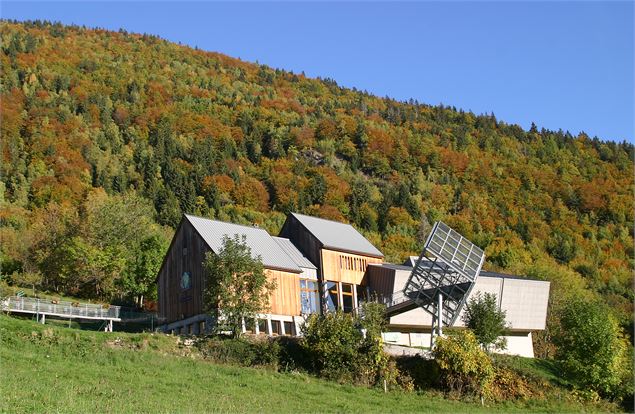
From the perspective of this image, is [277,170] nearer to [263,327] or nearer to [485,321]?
[263,327]

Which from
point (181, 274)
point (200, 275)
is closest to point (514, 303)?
point (200, 275)

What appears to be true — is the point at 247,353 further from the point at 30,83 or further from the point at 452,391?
the point at 30,83

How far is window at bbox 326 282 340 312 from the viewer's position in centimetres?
5703

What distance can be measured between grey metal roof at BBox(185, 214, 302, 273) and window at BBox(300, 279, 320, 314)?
2322 mm

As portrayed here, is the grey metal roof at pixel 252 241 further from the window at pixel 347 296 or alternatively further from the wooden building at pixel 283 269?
the window at pixel 347 296

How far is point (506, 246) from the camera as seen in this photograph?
5025 inches

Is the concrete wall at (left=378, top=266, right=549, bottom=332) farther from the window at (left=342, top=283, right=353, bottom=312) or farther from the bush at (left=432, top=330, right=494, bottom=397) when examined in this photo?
the bush at (left=432, top=330, right=494, bottom=397)

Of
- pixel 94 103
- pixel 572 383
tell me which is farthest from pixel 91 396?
pixel 94 103

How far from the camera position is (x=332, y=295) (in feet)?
189

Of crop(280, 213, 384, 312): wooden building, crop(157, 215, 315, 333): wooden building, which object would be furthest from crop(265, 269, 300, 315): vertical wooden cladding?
crop(280, 213, 384, 312): wooden building

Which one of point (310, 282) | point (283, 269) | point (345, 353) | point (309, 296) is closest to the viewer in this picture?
point (345, 353)

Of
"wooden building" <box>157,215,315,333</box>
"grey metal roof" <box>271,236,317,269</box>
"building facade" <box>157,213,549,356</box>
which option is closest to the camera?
"wooden building" <box>157,215,315,333</box>

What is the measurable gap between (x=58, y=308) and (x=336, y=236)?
21571 millimetres

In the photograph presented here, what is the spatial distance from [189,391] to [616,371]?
28.8m
